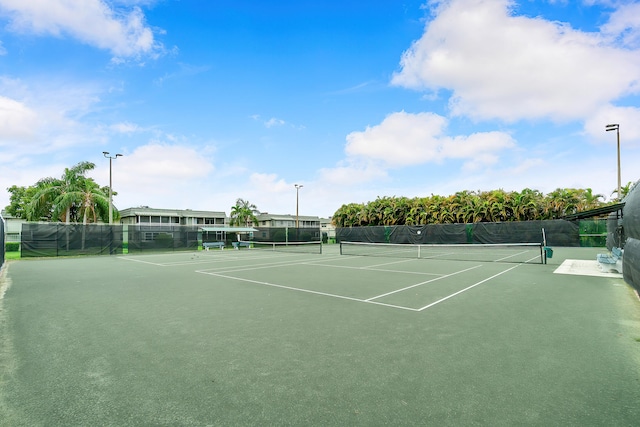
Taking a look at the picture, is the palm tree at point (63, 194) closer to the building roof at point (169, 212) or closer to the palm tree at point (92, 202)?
the palm tree at point (92, 202)

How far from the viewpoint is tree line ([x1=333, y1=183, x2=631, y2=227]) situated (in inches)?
1398

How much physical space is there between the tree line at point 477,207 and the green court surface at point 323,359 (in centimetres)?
3105

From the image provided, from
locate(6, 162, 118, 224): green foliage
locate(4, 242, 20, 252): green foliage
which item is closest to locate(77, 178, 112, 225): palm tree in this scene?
locate(6, 162, 118, 224): green foliage

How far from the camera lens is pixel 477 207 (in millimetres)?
38406

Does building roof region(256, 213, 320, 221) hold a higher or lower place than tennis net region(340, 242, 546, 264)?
higher

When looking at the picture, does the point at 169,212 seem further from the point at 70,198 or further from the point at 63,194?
the point at 70,198

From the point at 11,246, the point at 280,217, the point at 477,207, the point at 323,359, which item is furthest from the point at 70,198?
the point at 280,217

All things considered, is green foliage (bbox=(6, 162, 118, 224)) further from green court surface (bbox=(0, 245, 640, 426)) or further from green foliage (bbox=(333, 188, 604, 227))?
green foliage (bbox=(333, 188, 604, 227))

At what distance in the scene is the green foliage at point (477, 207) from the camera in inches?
1398

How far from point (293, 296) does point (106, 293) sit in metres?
5.00

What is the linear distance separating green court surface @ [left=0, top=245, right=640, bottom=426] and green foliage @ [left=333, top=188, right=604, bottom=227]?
102 ft

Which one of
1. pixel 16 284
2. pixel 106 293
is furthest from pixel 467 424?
pixel 16 284

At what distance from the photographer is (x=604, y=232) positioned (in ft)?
94.5

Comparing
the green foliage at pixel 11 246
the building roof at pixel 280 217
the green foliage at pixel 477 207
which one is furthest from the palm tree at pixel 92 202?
the building roof at pixel 280 217
